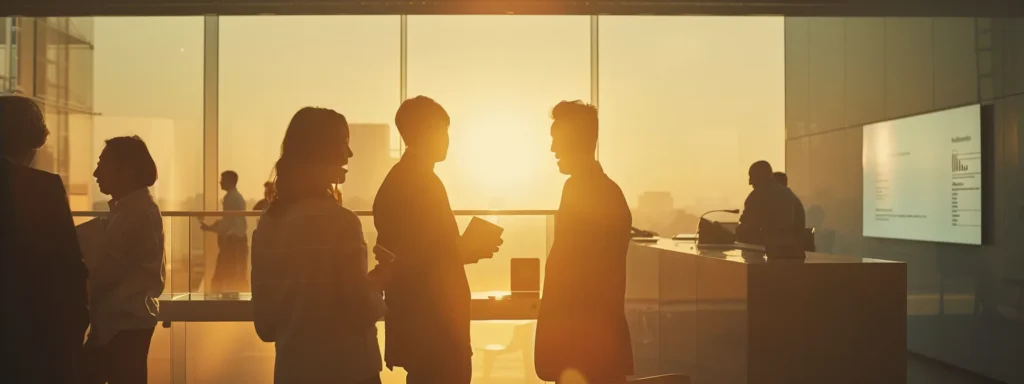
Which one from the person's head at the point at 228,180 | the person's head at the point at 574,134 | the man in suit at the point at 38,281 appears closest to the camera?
the man in suit at the point at 38,281

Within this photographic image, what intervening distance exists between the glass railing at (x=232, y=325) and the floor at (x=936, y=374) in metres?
3.38

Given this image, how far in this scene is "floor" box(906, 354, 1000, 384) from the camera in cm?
602

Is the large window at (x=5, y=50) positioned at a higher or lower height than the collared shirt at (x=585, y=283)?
higher

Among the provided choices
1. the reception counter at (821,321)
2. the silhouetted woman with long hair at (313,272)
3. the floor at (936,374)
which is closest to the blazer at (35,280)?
the silhouetted woman with long hair at (313,272)

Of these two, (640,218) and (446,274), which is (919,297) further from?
(446,274)

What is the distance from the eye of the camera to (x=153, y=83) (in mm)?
7750

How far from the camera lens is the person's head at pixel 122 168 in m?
2.60

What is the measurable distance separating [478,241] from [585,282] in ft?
1.05

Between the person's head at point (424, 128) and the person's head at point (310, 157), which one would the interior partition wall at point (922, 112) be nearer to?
the person's head at point (424, 128)

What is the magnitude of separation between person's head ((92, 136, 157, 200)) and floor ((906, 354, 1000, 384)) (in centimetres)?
544

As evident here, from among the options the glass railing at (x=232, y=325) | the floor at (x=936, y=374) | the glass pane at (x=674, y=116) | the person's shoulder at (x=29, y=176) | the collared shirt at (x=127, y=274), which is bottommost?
the floor at (x=936, y=374)

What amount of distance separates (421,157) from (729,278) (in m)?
1.55

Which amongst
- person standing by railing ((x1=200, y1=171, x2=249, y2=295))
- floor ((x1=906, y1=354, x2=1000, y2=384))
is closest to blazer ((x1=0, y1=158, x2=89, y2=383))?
person standing by railing ((x1=200, y1=171, x2=249, y2=295))

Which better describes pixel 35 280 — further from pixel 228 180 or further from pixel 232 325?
pixel 228 180
